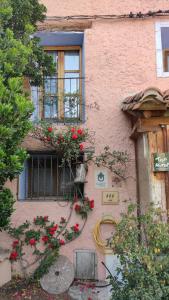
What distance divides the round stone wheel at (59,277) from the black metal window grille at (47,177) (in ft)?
4.46

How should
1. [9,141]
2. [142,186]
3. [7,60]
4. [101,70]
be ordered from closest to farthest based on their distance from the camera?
1. [9,141]
2. [7,60]
3. [142,186]
4. [101,70]

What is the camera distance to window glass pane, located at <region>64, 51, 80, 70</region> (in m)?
7.50

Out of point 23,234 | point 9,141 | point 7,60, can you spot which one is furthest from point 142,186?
point 7,60

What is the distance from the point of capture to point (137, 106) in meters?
5.19

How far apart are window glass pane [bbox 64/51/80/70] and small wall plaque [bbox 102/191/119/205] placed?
3.11 meters

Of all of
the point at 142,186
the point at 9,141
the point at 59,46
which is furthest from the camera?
the point at 59,46

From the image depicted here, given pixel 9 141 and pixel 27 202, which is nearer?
pixel 9 141

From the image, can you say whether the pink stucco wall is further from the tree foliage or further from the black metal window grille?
the tree foliage

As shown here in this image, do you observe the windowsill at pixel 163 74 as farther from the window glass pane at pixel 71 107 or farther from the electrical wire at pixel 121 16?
the window glass pane at pixel 71 107

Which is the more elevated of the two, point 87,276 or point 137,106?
point 137,106

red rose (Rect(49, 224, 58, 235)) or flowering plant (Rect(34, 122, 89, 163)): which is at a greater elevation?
flowering plant (Rect(34, 122, 89, 163))

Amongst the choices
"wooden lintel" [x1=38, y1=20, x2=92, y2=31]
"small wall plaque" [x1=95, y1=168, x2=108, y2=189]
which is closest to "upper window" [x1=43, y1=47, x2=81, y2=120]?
"wooden lintel" [x1=38, y1=20, x2=92, y2=31]

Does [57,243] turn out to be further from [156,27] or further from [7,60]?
[156,27]

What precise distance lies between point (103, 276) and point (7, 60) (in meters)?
4.25
